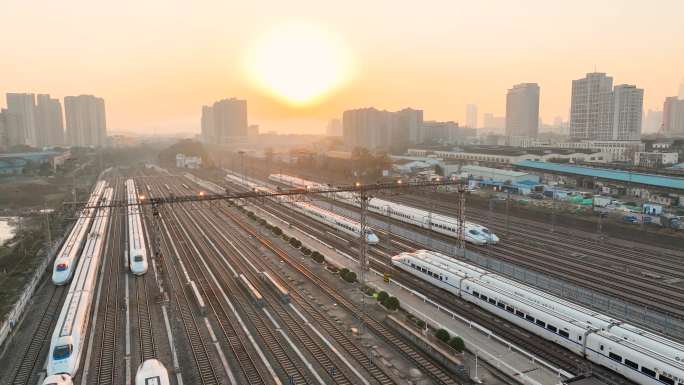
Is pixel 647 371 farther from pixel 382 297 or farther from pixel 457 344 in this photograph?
pixel 382 297

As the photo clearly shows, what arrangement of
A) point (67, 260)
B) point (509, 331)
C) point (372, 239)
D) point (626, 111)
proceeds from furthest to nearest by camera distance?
point (626, 111) < point (372, 239) < point (67, 260) < point (509, 331)

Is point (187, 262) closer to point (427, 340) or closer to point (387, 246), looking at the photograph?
point (387, 246)

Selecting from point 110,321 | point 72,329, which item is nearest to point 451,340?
point 72,329

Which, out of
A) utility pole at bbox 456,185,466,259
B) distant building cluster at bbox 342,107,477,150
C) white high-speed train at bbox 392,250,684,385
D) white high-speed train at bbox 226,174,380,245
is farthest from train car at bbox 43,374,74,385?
distant building cluster at bbox 342,107,477,150

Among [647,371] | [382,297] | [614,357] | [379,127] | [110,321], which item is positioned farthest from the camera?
[379,127]

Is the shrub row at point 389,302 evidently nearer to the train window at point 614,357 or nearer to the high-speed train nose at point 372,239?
the train window at point 614,357

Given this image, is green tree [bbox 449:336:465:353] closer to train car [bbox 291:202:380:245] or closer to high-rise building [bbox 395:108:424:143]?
train car [bbox 291:202:380:245]

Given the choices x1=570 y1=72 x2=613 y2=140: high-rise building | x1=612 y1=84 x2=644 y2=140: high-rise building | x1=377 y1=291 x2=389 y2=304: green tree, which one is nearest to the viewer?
x1=377 y1=291 x2=389 y2=304: green tree
